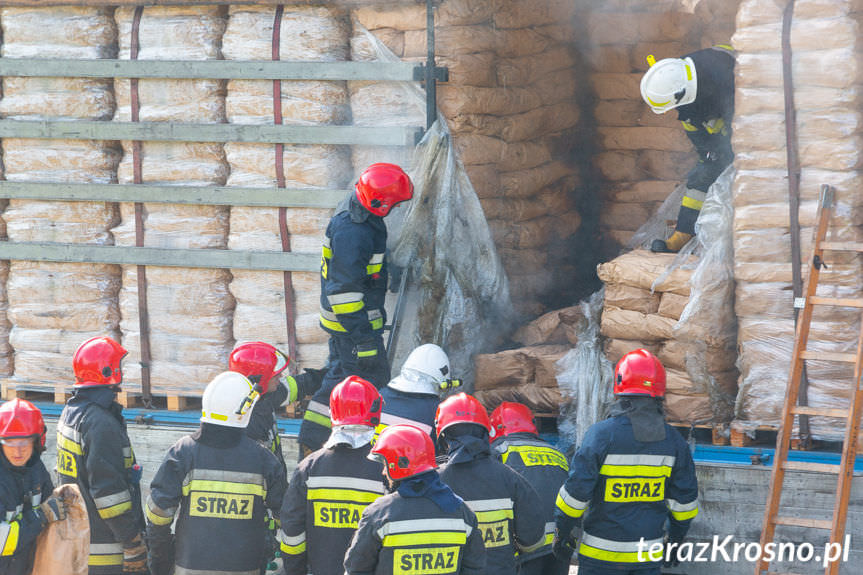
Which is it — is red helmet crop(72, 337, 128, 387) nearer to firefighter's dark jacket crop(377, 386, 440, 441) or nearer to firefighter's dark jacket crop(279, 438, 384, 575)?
firefighter's dark jacket crop(279, 438, 384, 575)

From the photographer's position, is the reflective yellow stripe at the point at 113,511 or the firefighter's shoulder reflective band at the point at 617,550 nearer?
the firefighter's shoulder reflective band at the point at 617,550

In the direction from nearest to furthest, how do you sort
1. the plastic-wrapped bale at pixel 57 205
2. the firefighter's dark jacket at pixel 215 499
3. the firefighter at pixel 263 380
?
the firefighter's dark jacket at pixel 215 499 < the firefighter at pixel 263 380 < the plastic-wrapped bale at pixel 57 205

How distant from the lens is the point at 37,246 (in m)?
7.96

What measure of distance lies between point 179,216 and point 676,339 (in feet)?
11.9

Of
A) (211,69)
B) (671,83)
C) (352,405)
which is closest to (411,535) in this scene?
(352,405)

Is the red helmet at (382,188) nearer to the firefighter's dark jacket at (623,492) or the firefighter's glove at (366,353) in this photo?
the firefighter's glove at (366,353)

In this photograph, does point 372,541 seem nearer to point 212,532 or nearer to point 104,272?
point 212,532

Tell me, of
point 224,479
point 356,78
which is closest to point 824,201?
point 356,78

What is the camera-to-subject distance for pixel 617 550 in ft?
18.2

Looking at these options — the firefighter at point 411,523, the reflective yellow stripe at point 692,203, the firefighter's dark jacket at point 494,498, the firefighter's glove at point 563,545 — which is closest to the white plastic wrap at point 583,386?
the reflective yellow stripe at point 692,203

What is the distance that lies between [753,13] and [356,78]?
8.57 feet

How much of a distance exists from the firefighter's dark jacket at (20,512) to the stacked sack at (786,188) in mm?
4182

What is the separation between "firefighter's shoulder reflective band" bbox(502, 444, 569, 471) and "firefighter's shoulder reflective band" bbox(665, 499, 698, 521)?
0.65m

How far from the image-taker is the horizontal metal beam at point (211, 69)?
285 inches
